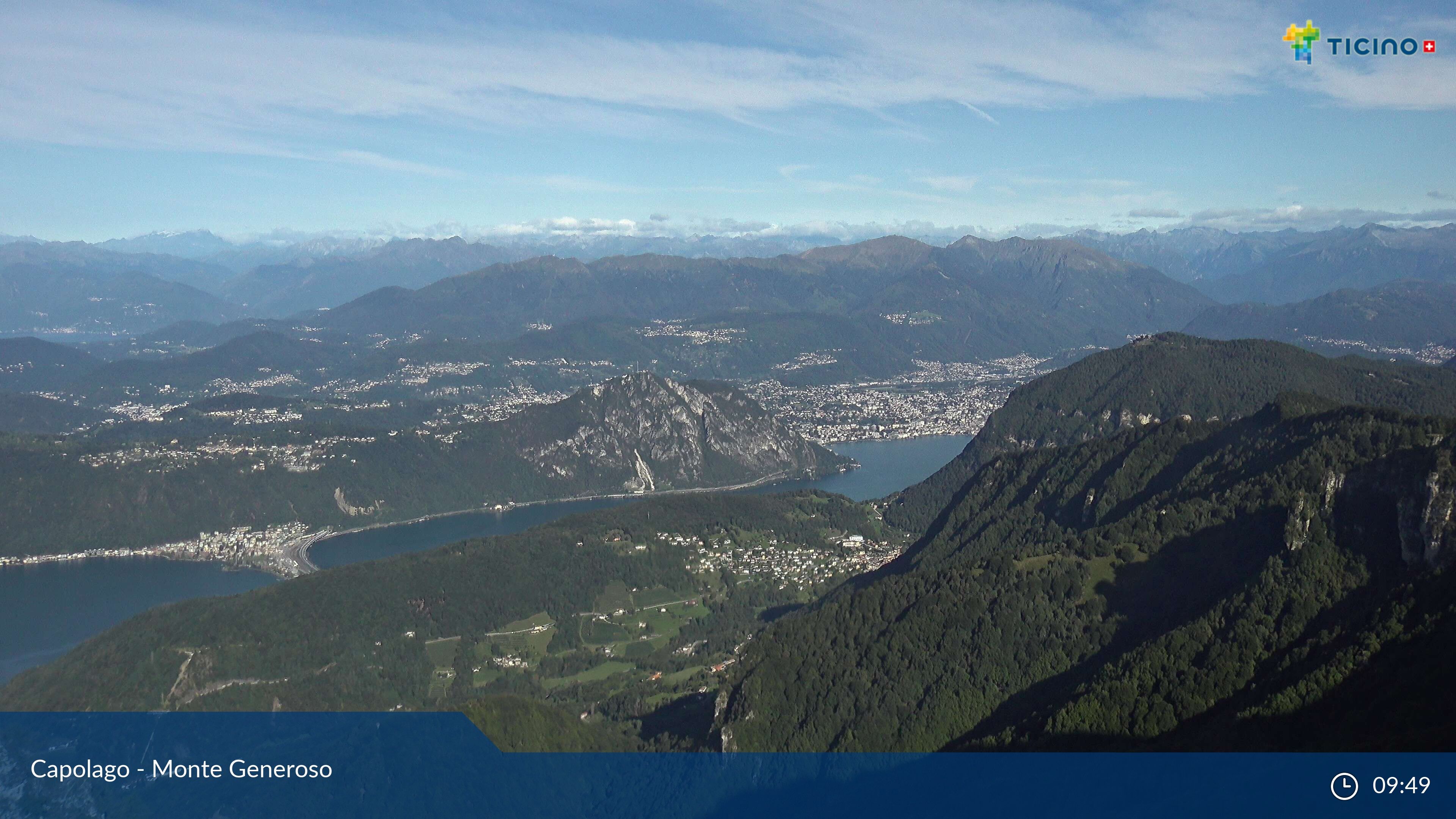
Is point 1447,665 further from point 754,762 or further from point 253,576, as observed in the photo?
point 253,576

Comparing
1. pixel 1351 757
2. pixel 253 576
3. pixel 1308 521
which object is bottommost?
pixel 253 576

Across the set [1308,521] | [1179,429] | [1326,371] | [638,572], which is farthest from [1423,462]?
[1326,371]

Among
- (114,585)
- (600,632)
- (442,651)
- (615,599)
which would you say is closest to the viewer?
(442,651)

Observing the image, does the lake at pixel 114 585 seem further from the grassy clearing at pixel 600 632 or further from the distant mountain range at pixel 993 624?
the grassy clearing at pixel 600 632

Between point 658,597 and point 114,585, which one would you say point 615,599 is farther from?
point 114,585

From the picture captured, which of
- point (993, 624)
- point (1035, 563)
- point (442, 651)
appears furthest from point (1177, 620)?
point (442, 651)

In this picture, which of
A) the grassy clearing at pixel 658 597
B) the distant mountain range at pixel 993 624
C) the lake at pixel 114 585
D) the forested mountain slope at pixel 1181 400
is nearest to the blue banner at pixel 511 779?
the distant mountain range at pixel 993 624

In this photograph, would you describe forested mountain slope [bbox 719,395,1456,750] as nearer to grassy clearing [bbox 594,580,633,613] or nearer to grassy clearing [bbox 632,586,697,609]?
grassy clearing [bbox 632,586,697,609]
